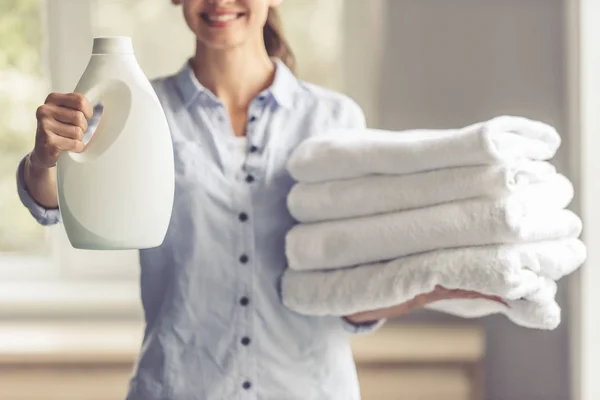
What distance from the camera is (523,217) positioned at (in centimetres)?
75

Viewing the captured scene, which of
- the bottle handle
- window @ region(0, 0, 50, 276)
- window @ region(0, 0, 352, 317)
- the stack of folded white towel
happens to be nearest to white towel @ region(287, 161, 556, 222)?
the stack of folded white towel

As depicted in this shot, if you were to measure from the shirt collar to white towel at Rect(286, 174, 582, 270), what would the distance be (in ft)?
0.43

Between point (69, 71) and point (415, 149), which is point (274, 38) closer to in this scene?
point (415, 149)

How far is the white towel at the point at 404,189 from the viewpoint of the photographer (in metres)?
0.75

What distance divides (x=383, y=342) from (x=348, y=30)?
16.6 inches

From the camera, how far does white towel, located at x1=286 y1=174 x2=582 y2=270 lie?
2.43ft

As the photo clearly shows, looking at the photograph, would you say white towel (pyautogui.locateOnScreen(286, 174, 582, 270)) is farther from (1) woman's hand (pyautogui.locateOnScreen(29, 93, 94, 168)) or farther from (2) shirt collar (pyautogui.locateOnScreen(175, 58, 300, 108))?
(1) woman's hand (pyautogui.locateOnScreen(29, 93, 94, 168))

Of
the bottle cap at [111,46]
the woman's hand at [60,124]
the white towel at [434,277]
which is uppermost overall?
the bottle cap at [111,46]

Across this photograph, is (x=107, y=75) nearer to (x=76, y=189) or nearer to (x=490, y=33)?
(x=76, y=189)

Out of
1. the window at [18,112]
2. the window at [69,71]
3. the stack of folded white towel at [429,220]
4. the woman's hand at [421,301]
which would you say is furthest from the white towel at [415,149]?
the window at [18,112]

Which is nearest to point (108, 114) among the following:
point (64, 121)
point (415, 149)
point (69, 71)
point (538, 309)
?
point (64, 121)

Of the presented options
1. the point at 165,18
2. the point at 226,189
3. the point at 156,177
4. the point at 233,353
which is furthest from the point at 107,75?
the point at 165,18

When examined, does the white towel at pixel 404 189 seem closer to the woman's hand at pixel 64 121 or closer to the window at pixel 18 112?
the woman's hand at pixel 64 121

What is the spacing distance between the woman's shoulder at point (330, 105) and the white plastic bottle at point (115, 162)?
0.77 feet
